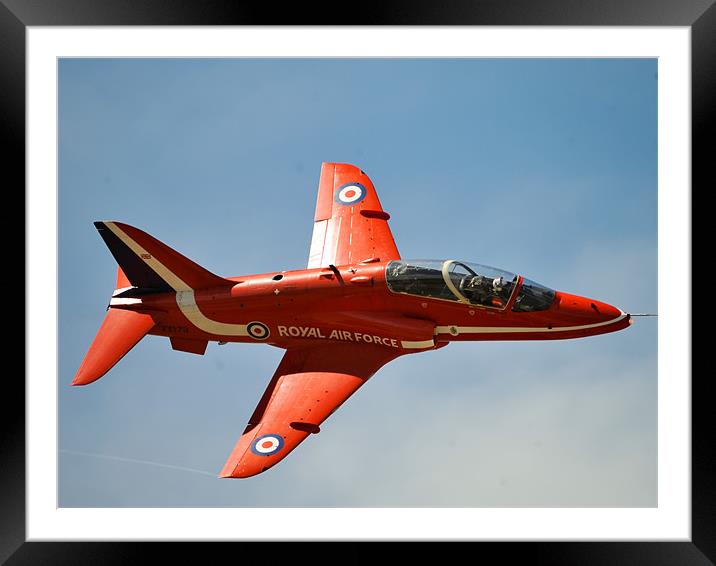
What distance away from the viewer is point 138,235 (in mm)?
14969

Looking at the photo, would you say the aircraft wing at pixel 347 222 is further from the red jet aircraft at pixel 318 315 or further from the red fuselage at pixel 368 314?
the red fuselage at pixel 368 314

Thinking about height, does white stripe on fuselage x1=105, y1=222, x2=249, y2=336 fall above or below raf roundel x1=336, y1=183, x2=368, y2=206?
below

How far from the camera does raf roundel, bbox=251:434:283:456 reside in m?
12.8

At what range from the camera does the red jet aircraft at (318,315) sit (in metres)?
13.6

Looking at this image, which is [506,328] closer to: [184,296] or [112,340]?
[184,296]

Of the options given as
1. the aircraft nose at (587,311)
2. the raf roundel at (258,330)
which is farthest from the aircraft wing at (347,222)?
the aircraft nose at (587,311)

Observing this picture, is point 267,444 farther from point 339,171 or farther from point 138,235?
point 339,171

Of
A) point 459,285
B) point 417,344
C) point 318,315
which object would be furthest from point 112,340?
point 459,285

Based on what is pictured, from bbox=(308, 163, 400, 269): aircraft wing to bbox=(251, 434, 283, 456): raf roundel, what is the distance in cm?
358

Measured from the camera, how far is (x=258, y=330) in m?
14.7

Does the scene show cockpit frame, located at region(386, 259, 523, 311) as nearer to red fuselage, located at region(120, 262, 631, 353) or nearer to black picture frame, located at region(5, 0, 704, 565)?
red fuselage, located at region(120, 262, 631, 353)

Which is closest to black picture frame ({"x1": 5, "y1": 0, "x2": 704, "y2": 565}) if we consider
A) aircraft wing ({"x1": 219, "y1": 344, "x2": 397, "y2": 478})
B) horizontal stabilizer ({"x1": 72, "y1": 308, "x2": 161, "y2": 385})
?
aircraft wing ({"x1": 219, "y1": 344, "x2": 397, "y2": 478})

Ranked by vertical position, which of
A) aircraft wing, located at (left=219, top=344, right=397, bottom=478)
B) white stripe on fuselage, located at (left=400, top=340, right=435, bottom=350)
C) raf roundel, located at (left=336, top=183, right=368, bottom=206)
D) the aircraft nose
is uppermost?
raf roundel, located at (left=336, top=183, right=368, bottom=206)

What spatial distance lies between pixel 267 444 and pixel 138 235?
461 cm
